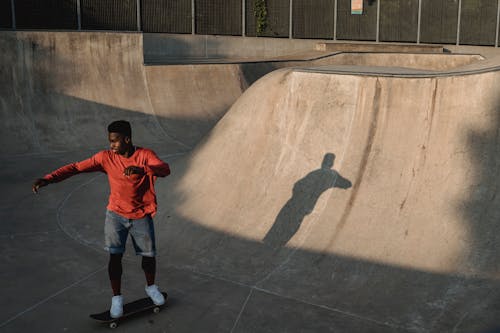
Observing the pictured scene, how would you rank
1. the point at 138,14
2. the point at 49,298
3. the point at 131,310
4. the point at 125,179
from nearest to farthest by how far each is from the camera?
1. the point at 125,179
2. the point at 131,310
3. the point at 49,298
4. the point at 138,14

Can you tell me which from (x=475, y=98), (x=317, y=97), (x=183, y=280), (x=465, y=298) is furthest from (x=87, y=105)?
(x=465, y=298)

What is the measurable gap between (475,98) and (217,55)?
58.6 ft

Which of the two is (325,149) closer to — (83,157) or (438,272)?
(438,272)

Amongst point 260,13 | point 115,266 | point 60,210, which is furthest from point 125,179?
point 260,13

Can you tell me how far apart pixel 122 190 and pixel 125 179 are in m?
0.12

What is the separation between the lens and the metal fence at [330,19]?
22.6 metres

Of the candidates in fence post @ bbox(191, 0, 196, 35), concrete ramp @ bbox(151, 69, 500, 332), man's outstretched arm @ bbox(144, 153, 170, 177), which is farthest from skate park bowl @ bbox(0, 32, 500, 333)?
fence post @ bbox(191, 0, 196, 35)

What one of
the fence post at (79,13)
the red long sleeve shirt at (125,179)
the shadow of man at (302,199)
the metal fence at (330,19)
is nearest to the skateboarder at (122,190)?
the red long sleeve shirt at (125,179)

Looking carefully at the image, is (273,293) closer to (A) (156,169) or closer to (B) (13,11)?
(A) (156,169)

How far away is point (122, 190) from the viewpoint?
5125 millimetres

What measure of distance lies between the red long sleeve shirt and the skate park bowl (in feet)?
3.42

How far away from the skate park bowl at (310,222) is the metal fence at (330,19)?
13.6m

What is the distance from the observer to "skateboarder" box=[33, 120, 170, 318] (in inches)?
196

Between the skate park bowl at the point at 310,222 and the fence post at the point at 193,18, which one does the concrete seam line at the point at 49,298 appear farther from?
the fence post at the point at 193,18
